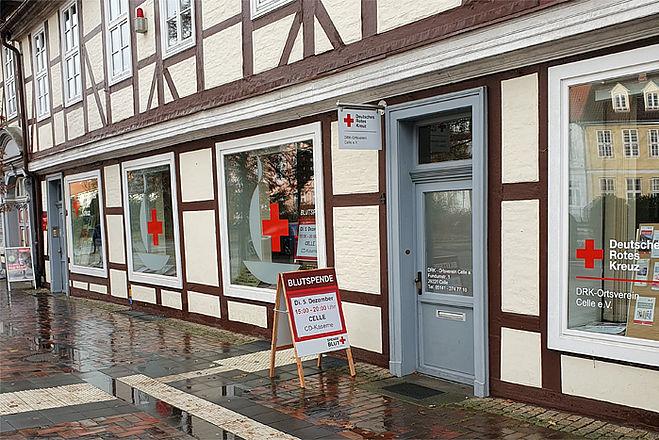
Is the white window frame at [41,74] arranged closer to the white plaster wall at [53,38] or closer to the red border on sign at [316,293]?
the white plaster wall at [53,38]

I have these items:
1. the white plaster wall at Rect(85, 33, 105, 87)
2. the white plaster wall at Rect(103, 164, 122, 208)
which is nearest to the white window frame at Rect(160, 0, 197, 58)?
the white plaster wall at Rect(85, 33, 105, 87)

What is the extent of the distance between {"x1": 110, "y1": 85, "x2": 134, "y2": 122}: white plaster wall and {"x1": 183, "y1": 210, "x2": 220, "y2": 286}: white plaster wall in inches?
105

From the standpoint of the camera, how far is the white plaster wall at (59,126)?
47.7 feet

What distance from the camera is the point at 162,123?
10234 millimetres

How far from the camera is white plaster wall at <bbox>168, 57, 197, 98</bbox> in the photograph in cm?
956

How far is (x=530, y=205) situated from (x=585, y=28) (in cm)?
150

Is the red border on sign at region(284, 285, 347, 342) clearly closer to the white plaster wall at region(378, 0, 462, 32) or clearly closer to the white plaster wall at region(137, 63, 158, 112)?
the white plaster wall at region(378, 0, 462, 32)

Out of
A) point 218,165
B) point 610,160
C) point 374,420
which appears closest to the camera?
point 610,160

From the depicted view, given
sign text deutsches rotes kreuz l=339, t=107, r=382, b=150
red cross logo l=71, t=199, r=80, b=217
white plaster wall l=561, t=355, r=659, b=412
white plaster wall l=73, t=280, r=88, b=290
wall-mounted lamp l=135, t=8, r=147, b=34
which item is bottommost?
white plaster wall l=73, t=280, r=88, b=290

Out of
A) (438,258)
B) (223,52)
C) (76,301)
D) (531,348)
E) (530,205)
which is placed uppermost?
(223,52)

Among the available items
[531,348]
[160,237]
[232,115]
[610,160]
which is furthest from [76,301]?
[610,160]

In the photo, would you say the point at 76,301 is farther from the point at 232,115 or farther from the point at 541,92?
the point at 541,92

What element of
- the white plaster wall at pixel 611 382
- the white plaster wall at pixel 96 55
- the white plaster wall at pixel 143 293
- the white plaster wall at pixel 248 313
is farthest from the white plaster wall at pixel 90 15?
the white plaster wall at pixel 611 382

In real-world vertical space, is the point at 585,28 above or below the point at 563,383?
above
